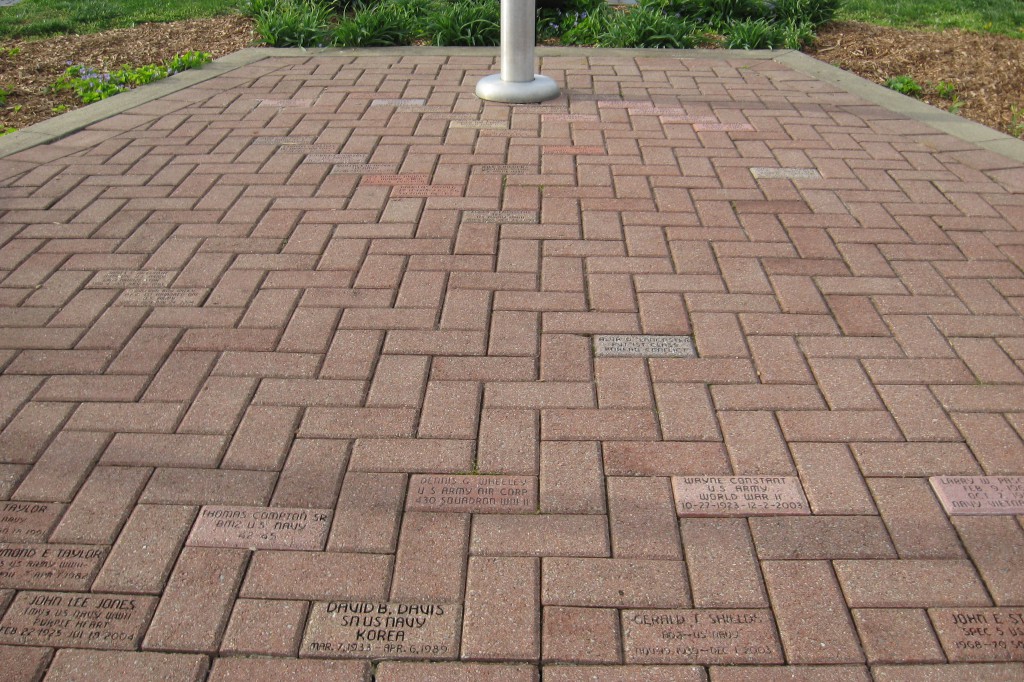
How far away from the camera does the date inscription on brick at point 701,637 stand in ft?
5.94

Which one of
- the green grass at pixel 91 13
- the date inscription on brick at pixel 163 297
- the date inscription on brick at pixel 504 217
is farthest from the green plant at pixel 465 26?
the date inscription on brick at pixel 163 297

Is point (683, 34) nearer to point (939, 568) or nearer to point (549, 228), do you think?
point (549, 228)

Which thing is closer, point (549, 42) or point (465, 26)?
point (465, 26)

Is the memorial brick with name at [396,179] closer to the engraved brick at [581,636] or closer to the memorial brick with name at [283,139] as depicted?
the memorial brick with name at [283,139]

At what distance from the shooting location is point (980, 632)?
1869 mm

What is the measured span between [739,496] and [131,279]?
240cm

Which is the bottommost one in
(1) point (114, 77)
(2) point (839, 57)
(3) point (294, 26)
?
(2) point (839, 57)

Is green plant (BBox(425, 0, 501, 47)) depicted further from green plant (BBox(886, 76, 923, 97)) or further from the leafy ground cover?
green plant (BBox(886, 76, 923, 97))

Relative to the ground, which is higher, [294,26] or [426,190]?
[294,26]

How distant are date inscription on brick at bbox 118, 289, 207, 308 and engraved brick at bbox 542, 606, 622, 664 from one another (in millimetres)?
1916

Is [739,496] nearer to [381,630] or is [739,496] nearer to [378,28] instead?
[381,630]

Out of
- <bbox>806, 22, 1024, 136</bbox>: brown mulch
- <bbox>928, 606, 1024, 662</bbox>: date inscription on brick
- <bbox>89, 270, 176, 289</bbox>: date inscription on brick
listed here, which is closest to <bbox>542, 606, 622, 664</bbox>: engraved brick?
<bbox>928, 606, 1024, 662</bbox>: date inscription on brick

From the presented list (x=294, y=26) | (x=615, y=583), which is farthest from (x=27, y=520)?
(x=294, y=26)

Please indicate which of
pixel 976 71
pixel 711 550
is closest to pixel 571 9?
pixel 976 71
